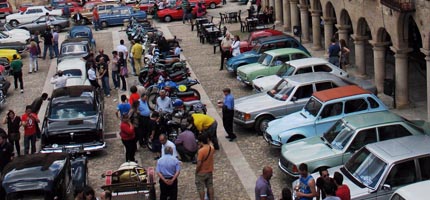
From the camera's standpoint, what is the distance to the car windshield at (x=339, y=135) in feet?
57.0

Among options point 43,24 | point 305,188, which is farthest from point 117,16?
point 305,188

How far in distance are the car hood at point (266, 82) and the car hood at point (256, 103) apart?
1.55 metres

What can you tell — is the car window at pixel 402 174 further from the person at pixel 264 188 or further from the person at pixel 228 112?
the person at pixel 228 112

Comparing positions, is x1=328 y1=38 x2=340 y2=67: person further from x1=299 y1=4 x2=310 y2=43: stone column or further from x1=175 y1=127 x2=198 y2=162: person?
x1=175 y1=127 x2=198 y2=162: person

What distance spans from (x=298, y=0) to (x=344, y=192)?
78.4 feet

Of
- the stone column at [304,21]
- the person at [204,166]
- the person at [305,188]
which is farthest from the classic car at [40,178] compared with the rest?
the stone column at [304,21]

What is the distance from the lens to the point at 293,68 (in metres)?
25.0

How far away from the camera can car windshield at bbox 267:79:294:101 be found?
72.1ft

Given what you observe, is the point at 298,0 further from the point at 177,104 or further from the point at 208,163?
the point at 208,163

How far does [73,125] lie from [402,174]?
359 inches

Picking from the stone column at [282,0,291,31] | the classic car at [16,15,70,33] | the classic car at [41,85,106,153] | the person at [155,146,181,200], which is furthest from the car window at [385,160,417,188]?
the classic car at [16,15,70,33]

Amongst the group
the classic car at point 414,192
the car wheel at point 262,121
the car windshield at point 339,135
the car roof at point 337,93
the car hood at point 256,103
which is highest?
the car roof at point 337,93

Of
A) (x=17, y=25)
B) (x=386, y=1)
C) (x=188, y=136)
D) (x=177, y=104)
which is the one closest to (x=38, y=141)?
(x=177, y=104)

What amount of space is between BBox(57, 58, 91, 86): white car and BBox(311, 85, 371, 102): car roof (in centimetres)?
961
